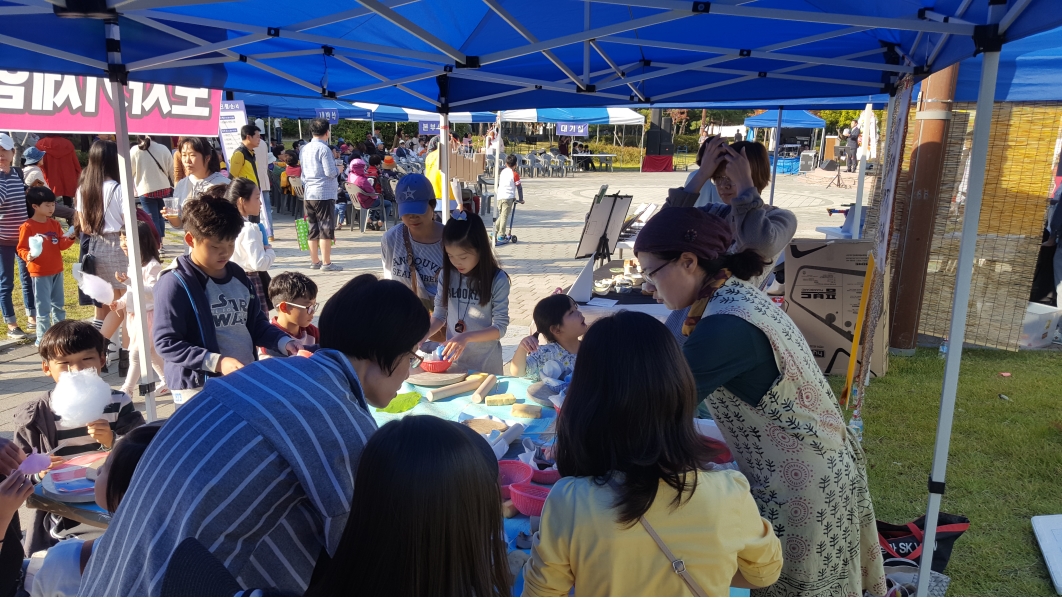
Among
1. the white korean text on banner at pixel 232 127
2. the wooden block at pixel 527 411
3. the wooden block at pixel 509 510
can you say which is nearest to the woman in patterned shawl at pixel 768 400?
the wooden block at pixel 509 510

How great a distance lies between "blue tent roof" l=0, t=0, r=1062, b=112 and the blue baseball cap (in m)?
0.71

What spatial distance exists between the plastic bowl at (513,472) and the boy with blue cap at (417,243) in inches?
72.7

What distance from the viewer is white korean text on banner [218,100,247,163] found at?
9.21m

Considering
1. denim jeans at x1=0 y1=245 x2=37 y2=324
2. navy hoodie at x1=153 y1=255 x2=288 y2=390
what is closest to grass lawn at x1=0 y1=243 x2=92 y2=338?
denim jeans at x1=0 y1=245 x2=37 y2=324

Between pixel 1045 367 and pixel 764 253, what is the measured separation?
466cm

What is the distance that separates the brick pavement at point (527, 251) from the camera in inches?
220

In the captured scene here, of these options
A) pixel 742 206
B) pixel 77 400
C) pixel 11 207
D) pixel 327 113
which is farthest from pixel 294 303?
pixel 327 113

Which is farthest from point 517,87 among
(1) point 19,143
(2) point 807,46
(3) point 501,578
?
(1) point 19,143

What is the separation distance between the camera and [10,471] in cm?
190

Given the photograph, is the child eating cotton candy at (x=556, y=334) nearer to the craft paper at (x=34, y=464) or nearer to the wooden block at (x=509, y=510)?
the wooden block at (x=509, y=510)

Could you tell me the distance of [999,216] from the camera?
20.6 ft

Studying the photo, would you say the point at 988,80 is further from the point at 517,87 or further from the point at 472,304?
the point at 517,87

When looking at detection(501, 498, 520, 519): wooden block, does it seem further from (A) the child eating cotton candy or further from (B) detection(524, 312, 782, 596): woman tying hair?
(A) the child eating cotton candy

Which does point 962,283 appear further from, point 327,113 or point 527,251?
point 327,113
